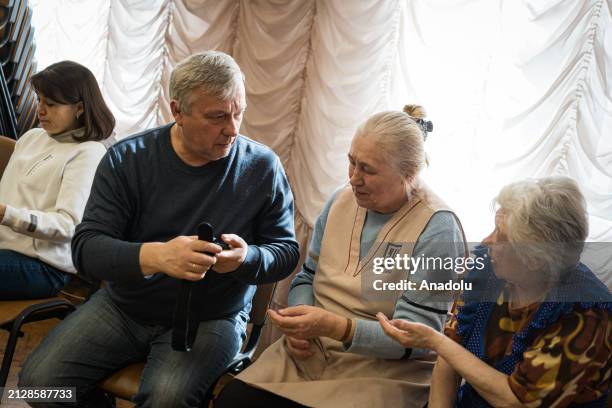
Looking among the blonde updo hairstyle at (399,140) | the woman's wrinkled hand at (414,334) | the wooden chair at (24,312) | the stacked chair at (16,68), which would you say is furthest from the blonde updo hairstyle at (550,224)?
the stacked chair at (16,68)

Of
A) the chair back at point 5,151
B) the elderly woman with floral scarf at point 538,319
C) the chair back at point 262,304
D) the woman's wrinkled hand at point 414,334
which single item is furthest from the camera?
the chair back at point 5,151

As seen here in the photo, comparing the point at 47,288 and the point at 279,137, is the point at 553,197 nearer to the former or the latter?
the point at 47,288

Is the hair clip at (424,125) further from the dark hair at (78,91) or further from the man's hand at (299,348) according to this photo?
the dark hair at (78,91)

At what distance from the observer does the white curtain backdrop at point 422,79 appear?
2.48 metres

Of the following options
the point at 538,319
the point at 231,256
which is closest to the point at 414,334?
the point at 538,319

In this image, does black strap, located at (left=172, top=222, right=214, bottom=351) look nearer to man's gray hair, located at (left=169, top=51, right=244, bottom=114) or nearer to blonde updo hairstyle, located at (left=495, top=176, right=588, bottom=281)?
man's gray hair, located at (left=169, top=51, right=244, bottom=114)

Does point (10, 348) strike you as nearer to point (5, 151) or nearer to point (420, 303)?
point (5, 151)

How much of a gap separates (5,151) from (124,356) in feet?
4.23

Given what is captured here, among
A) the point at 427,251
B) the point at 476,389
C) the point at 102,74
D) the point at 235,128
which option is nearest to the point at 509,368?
the point at 476,389

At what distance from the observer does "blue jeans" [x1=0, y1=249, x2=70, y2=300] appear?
225cm

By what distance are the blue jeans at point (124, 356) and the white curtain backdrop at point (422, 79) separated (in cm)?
102

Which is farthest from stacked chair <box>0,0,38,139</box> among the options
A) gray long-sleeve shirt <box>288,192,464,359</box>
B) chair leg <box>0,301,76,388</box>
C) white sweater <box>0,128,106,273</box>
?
gray long-sleeve shirt <box>288,192,464,359</box>

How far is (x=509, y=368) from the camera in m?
1.55

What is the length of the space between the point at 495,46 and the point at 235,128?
1.37 m
